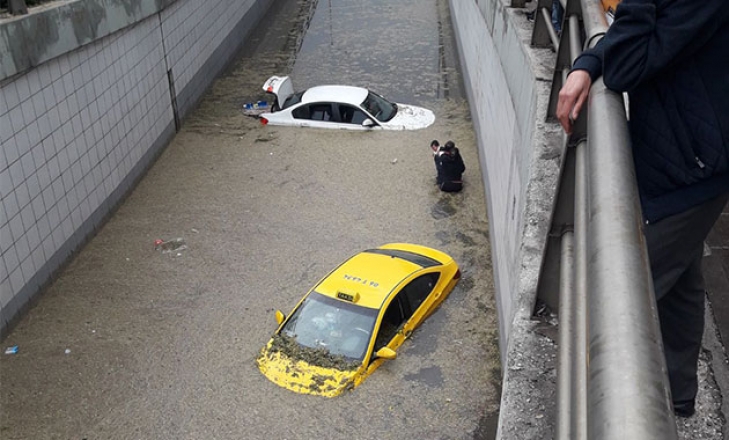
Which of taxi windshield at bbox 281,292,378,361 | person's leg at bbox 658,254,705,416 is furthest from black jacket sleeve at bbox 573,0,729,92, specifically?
taxi windshield at bbox 281,292,378,361

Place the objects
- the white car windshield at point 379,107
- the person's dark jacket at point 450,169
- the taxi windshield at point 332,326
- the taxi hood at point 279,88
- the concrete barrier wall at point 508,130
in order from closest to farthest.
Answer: the concrete barrier wall at point 508,130 → the taxi windshield at point 332,326 → the person's dark jacket at point 450,169 → the white car windshield at point 379,107 → the taxi hood at point 279,88

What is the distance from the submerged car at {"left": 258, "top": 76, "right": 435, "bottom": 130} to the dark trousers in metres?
12.8

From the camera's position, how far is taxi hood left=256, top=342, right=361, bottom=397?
7883mm

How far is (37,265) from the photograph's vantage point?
9.48 m

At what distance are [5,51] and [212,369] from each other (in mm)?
4555

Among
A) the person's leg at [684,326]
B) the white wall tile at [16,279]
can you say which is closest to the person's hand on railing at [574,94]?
the person's leg at [684,326]

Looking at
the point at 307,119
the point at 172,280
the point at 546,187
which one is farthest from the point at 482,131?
the point at 546,187

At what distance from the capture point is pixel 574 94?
191cm

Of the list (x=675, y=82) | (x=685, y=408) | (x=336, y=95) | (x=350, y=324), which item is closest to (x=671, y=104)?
(x=675, y=82)

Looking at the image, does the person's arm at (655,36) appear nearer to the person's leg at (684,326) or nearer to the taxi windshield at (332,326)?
the person's leg at (684,326)

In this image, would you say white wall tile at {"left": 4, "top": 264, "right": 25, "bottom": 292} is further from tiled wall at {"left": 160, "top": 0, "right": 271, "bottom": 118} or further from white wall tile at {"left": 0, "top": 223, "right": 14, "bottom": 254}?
tiled wall at {"left": 160, "top": 0, "right": 271, "bottom": 118}

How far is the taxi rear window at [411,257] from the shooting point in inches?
371

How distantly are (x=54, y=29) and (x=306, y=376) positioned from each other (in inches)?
233

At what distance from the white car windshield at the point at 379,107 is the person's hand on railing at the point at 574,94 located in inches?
519
